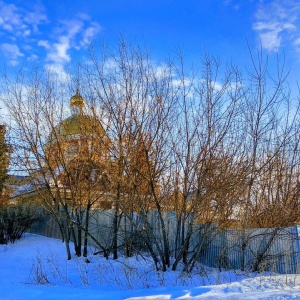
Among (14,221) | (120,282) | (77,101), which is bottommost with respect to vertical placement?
(120,282)

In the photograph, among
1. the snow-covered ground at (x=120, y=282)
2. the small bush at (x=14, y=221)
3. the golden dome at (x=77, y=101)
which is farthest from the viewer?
the small bush at (x=14, y=221)

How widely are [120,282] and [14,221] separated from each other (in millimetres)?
11145

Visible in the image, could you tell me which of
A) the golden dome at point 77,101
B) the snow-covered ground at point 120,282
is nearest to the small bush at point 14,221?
the snow-covered ground at point 120,282

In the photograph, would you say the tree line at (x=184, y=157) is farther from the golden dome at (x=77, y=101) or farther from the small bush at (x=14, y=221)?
the small bush at (x=14, y=221)

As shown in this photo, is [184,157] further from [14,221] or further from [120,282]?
[14,221]

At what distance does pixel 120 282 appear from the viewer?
6785 millimetres

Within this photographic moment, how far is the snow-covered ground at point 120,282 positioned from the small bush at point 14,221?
331cm

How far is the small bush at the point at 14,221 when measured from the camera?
16.0 metres


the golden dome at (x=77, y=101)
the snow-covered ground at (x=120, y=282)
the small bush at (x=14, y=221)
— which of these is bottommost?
the snow-covered ground at (x=120, y=282)

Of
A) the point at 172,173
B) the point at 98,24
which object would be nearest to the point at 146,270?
the point at 172,173

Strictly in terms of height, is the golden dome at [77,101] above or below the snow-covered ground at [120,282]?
above

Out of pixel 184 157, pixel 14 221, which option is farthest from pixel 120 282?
pixel 14 221

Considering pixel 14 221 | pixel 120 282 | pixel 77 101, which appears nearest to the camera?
pixel 120 282

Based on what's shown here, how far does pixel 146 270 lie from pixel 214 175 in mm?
2881
